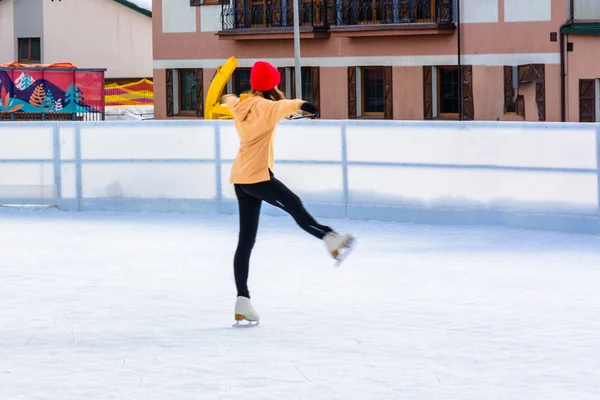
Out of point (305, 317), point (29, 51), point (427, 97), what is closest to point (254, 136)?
point (305, 317)

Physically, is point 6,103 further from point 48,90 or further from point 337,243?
point 337,243

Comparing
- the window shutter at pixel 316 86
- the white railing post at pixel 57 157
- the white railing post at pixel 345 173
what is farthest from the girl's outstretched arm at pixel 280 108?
the window shutter at pixel 316 86

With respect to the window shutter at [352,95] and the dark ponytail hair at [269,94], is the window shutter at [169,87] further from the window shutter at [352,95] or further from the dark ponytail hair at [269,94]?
the dark ponytail hair at [269,94]

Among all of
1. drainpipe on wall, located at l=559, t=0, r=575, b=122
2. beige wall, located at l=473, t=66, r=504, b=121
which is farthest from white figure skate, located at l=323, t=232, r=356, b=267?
beige wall, located at l=473, t=66, r=504, b=121

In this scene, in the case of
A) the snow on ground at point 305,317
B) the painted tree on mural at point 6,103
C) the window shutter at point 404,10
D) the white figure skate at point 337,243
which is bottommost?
the snow on ground at point 305,317

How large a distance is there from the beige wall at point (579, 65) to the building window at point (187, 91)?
12.1m

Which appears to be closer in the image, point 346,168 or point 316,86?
point 346,168

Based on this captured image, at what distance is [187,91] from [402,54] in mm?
7207

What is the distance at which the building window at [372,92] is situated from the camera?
37531mm

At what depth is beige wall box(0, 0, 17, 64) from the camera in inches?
2251

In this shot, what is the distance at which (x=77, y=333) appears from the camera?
9438mm

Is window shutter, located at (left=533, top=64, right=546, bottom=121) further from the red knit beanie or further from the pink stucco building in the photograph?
the red knit beanie

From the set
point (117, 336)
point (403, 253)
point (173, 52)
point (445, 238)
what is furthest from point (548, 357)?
point (173, 52)

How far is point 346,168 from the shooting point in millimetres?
16500
